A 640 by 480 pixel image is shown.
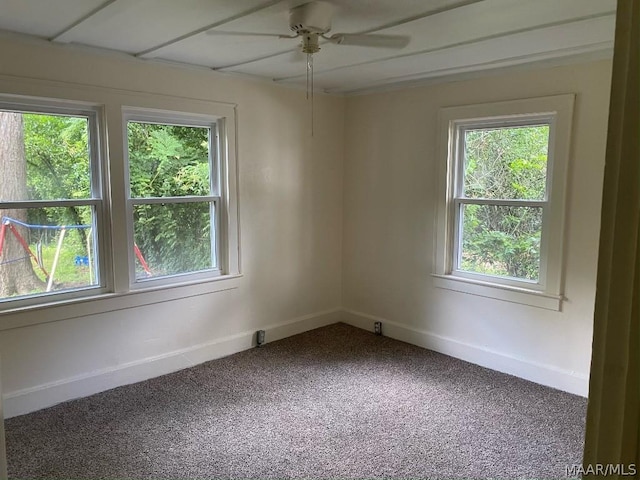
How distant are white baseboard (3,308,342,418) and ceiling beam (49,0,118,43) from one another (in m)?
2.13

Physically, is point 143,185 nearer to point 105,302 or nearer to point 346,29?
point 105,302

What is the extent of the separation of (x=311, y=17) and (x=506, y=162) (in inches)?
79.4

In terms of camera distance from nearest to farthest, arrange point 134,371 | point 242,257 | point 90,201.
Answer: point 90,201, point 134,371, point 242,257

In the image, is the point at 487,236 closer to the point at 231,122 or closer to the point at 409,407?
the point at 409,407

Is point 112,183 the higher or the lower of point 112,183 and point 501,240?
the higher

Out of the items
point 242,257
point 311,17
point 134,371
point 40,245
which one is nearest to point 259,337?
point 242,257

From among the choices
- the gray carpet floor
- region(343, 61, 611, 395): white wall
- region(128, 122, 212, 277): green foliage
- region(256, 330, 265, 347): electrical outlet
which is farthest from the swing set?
region(343, 61, 611, 395): white wall

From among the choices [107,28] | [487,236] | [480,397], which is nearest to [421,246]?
[487,236]

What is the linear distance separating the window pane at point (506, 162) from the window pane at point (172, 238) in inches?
84.3

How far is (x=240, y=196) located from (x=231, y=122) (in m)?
0.60

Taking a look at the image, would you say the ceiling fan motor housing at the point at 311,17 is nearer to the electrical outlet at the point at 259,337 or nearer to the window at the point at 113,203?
the window at the point at 113,203

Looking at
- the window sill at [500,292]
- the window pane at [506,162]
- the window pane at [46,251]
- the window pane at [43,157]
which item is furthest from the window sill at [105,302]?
the window pane at [506,162]

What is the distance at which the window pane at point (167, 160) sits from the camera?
11.2ft

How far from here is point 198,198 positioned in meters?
3.75
